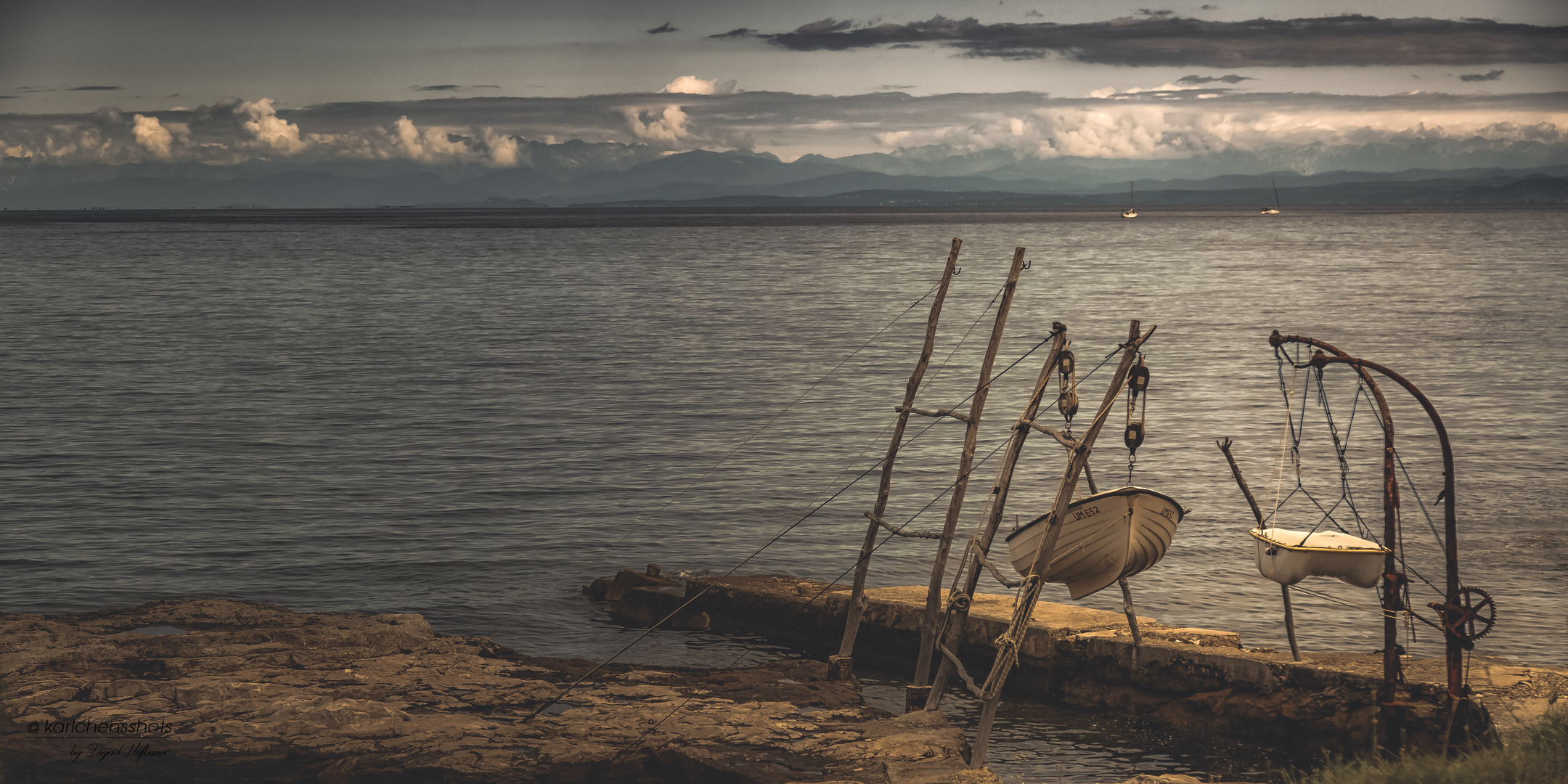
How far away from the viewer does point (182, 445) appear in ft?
135

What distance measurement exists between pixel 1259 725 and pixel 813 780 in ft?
22.1

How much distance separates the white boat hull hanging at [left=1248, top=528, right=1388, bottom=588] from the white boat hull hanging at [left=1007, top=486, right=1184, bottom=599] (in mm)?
1315

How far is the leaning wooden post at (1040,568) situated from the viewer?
49.9 ft

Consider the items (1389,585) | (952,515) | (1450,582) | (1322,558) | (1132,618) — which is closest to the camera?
(1389,585)

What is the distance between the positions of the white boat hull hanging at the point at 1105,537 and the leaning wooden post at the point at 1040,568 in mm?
335

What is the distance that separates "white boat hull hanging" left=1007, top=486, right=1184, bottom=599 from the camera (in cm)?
1633

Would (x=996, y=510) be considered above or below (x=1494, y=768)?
above

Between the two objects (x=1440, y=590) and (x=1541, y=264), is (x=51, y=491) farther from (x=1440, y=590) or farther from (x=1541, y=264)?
(x=1541, y=264)

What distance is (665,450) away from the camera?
1575 inches

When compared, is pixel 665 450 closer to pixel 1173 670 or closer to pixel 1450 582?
pixel 1173 670

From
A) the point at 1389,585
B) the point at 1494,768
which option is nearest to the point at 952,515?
the point at 1389,585

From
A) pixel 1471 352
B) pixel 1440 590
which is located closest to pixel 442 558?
pixel 1440 590

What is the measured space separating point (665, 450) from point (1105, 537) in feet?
81.4

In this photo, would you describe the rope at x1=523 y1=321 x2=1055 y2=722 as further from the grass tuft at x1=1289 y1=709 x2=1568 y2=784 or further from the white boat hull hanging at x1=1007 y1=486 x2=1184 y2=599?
the grass tuft at x1=1289 y1=709 x2=1568 y2=784
